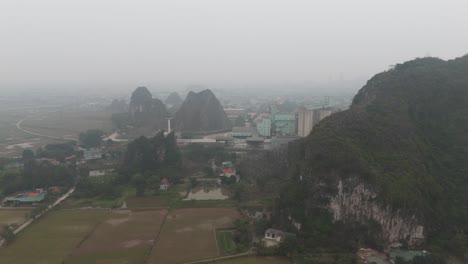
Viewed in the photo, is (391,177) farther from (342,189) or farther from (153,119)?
(153,119)

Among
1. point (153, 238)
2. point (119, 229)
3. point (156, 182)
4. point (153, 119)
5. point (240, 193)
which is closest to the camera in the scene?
point (153, 238)

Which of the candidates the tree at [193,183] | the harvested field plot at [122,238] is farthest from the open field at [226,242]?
the tree at [193,183]

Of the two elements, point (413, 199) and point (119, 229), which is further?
point (119, 229)

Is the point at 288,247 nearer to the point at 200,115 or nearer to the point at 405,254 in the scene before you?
the point at 405,254

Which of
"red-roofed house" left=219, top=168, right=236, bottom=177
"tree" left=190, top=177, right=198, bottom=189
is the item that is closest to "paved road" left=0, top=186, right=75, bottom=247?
"tree" left=190, top=177, right=198, bottom=189

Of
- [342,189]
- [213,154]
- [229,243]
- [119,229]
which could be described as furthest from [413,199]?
[213,154]

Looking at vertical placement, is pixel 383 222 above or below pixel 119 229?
above

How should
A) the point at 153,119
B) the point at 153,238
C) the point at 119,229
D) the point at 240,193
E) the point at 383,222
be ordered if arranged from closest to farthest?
the point at 383,222
the point at 153,238
the point at 119,229
the point at 240,193
the point at 153,119
